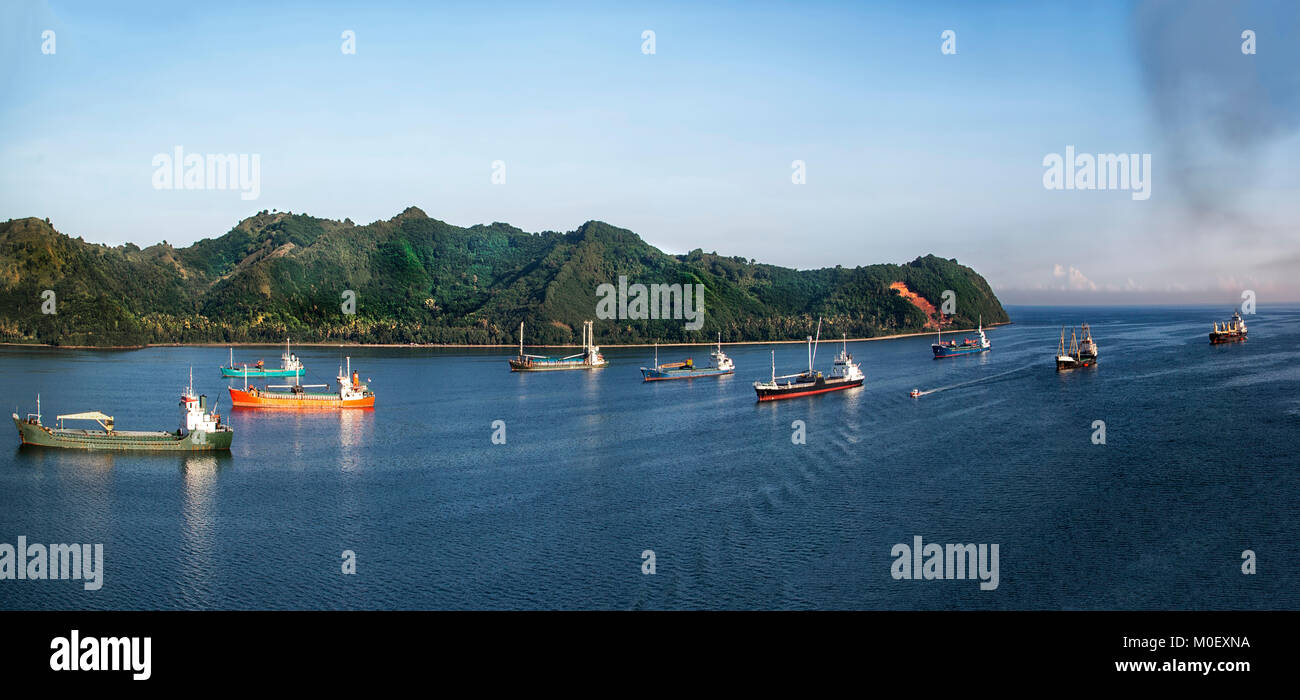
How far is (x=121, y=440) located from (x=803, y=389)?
3332cm

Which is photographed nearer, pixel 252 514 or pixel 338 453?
pixel 252 514

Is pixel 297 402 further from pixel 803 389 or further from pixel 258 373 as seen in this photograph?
pixel 803 389

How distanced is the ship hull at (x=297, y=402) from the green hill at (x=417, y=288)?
57.0 metres

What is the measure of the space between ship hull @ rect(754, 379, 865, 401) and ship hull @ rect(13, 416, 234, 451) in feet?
88.2

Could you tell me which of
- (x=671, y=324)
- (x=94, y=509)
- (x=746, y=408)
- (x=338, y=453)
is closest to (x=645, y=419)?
(x=746, y=408)

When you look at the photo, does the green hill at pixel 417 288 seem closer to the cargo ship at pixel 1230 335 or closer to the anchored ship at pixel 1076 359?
the cargo ship at pixel 1230 335

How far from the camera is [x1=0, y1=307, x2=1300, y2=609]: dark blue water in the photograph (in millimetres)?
18859

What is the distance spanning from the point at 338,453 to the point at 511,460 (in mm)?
6816

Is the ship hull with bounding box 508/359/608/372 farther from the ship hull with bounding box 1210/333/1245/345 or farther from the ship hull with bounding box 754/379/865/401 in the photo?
the ship hull with bounding box 1210/333/1245/345

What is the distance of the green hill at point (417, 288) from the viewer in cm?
10544

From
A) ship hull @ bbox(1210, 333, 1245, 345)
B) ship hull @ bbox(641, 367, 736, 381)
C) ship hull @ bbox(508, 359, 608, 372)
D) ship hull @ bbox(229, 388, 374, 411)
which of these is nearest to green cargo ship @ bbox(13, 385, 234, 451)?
ship hull @ bbox(229, 388, 374, 411)

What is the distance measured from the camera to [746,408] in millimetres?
47031
